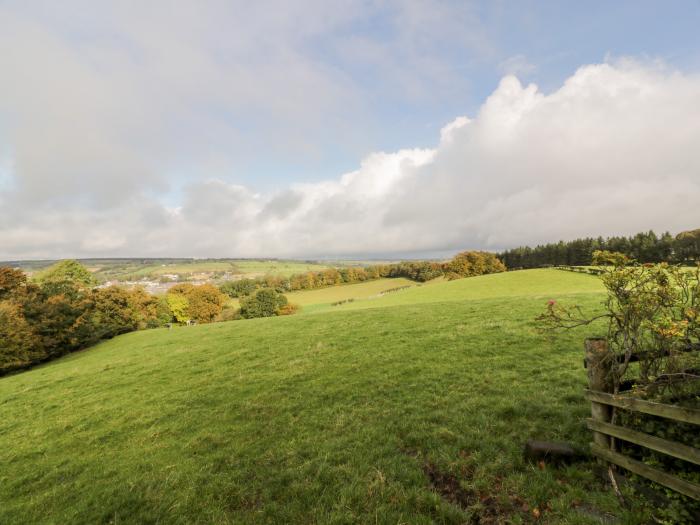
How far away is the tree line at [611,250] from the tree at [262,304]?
75.9m

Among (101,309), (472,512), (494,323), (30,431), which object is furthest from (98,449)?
(101,309)

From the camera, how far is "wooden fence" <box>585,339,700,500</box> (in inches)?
163

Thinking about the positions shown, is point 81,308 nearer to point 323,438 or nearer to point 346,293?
point 323,438

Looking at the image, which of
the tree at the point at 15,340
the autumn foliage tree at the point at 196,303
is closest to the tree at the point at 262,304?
the autumn foliage tree at the point at 196,303

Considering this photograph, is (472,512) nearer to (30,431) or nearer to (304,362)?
(304,362)

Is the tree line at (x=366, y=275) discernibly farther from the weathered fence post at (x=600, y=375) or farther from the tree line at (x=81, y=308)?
the weathered fence post at (x=600, y=375)

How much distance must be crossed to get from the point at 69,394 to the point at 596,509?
21.0 metres

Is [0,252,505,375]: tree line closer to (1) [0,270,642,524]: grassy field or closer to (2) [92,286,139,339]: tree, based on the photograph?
(2) [92,286,139,339]: tree

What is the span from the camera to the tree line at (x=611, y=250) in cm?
8562

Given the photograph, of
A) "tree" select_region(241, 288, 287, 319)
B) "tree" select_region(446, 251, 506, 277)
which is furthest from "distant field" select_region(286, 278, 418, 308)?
"tree" select_region(446, 251, 506, 277)

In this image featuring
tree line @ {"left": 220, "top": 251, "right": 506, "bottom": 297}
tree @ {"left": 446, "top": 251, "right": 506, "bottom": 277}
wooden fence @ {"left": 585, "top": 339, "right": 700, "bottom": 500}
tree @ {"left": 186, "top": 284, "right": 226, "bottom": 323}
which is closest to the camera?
wooden fence @ {"left": 585, "top": 339, "right": 700, "bottom": 500}

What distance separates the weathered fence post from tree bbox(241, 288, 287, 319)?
80.1 m

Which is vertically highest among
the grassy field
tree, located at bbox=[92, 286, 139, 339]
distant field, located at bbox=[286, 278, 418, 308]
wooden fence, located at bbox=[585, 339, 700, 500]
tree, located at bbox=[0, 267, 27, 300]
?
tree, located at bbox=[0, 267, 27, 300]

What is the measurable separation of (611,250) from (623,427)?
134434 mm
